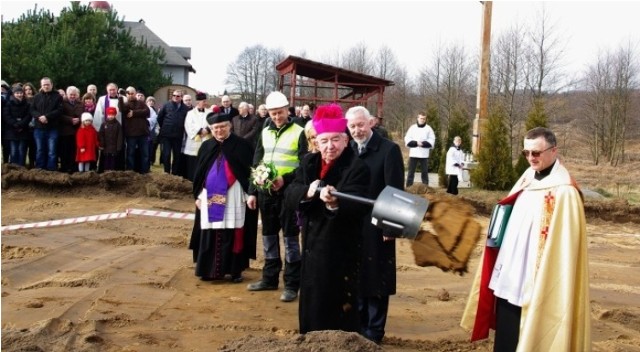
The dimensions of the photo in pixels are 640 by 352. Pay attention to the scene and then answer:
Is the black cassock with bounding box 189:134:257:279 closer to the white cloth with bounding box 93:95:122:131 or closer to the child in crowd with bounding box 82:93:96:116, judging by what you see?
the white cloth with bounding box 93:95:122:131

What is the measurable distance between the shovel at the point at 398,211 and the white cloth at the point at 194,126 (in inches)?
Result: 393

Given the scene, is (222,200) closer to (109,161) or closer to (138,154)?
(109,161)

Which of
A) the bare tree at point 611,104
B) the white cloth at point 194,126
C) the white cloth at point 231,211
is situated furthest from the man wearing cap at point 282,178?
the bare tree at point 611,104

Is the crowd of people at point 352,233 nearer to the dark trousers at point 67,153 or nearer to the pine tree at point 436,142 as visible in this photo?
the dark trousers at point 67,153

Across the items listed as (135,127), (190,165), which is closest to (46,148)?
(135,127)

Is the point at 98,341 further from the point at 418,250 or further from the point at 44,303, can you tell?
the point at 418,250

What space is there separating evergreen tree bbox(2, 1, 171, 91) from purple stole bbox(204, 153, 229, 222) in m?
18.7

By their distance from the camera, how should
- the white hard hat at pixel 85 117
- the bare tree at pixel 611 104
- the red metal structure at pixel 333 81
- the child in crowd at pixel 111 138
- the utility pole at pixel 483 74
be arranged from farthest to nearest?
the bare tree at pixel 611 104 → the red metal structure at pixel 333 81 → the utility pole at pixel 483 74 → the child in crowd at pixel 111 138 → the white hard hat at pixel 85 117

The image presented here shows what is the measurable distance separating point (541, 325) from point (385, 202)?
1378 millimetres

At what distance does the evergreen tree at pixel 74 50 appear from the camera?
2381 centimetres

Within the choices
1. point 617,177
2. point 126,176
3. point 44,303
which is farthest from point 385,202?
point 617,177

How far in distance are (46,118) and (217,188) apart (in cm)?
700

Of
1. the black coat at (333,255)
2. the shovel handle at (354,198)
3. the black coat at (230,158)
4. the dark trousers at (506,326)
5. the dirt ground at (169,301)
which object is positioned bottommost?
the dirt ground at (169,301)

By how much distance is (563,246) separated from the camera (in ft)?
14.9
